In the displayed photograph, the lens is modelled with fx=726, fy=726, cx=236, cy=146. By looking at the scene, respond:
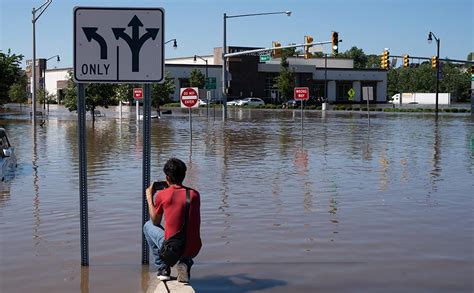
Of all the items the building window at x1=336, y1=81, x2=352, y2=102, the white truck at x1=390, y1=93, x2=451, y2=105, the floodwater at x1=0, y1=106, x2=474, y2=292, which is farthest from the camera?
the building window at x1=336, y1=81, x2=352, y2=102

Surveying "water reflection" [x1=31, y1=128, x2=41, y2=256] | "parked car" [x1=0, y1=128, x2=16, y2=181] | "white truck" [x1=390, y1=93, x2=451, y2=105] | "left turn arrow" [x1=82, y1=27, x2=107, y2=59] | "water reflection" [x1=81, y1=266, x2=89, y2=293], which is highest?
"white truck" [x1=390, y1=93, x2=451, y2=105]

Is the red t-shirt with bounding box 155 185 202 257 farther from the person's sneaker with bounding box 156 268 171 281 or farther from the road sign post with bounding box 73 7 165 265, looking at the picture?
the road sign post with bounding box 73 7 165 265

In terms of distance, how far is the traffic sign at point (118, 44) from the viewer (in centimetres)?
684

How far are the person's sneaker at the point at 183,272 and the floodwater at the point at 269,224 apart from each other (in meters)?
0.44

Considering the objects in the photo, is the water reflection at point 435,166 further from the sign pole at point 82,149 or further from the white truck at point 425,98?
the white truck at point 425,98

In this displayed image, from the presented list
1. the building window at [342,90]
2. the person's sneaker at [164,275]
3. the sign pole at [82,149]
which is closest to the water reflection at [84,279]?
the sign pole at [82,149]

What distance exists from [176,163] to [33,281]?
6.95 ft

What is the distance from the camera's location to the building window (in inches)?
4798

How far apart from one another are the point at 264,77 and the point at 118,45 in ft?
360

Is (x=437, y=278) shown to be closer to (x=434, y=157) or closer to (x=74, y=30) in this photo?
(x=74, y=30)

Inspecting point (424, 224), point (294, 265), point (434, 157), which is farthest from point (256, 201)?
point (434, 157)

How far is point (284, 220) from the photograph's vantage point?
35.1ft

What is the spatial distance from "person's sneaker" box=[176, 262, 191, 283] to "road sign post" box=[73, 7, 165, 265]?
1.74 metres

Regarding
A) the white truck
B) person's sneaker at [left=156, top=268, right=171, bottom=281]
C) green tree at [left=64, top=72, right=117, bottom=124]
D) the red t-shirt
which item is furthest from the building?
the red t-shirt
